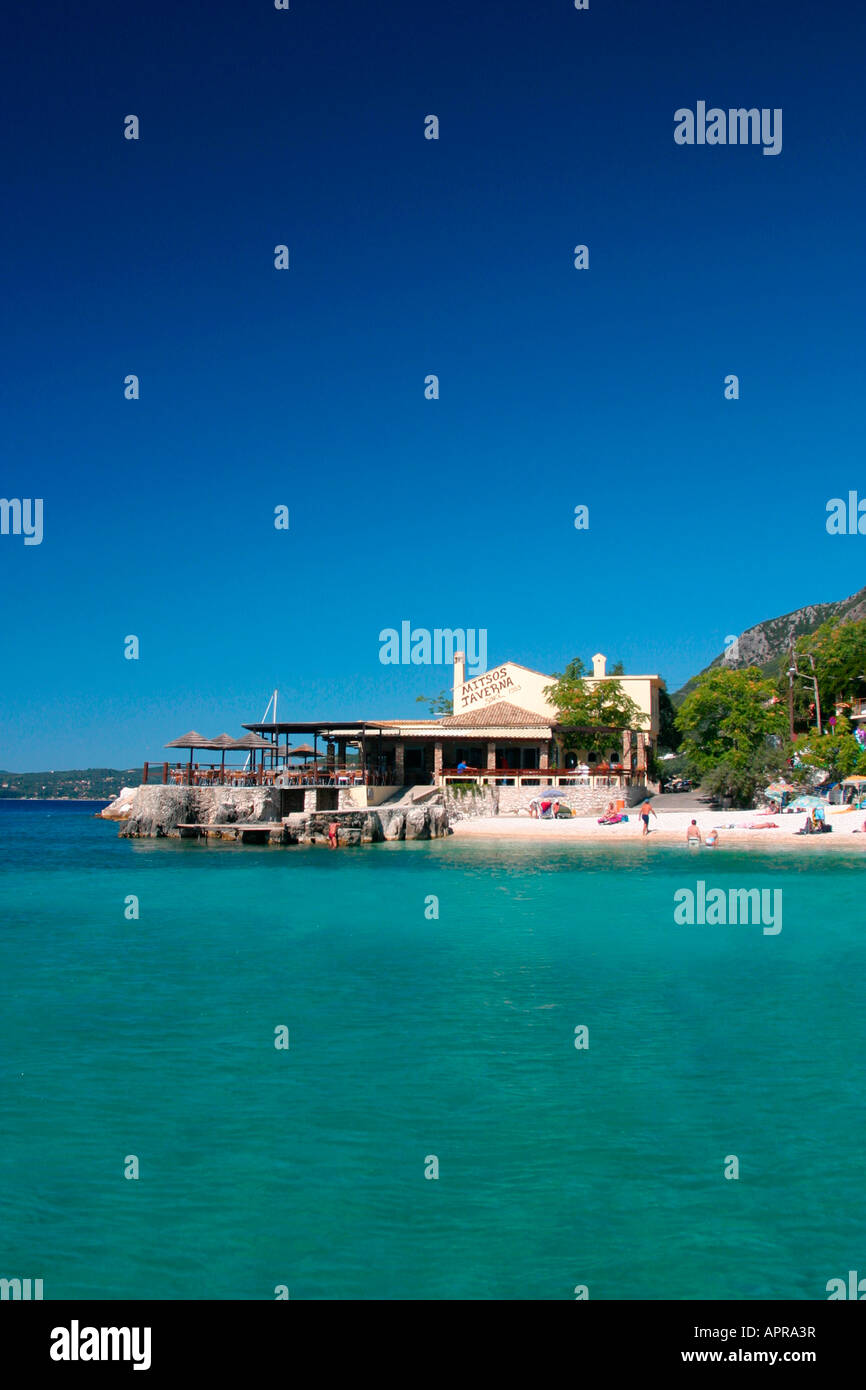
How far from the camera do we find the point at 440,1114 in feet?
28.8

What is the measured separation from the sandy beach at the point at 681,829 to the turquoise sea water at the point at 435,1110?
18.1 m

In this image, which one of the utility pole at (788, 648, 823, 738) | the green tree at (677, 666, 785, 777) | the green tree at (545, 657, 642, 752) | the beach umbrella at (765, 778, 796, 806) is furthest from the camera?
the green tree at (545, 657, 642, 752)

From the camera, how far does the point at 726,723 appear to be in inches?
1917

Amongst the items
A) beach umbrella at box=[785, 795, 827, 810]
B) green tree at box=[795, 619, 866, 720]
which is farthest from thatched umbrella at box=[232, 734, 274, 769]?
green tree at box=[795, 619, 866, 720]

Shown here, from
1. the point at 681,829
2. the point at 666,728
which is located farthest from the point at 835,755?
the point at 666,728

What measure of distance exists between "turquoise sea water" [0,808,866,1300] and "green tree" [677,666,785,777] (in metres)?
30.6

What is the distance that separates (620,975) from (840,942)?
5182mm

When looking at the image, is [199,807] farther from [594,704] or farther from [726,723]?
[726,723]

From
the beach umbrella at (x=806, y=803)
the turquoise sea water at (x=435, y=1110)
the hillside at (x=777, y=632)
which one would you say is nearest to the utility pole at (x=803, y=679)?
the beach umbrella at (x=806, y=803)

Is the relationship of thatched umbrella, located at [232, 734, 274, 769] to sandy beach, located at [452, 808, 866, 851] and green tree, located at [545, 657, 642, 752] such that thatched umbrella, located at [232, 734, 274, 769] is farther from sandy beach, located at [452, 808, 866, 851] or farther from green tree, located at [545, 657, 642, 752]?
green tree, located at [545, 657, 642, 752]

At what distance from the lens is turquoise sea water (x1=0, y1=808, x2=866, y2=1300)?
6.48 metres

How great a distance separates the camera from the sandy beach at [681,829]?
3538cm

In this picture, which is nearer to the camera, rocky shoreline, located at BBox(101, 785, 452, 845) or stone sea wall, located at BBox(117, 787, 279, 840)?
rocky shoreline, located at BBox(101, 785, 452, 845)

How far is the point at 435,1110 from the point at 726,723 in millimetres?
42916
